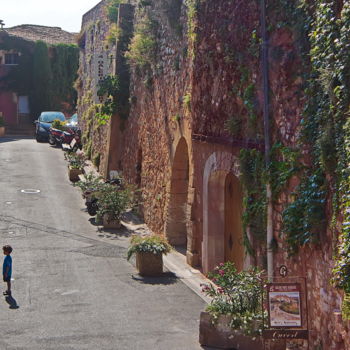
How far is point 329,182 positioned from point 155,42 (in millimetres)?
10314

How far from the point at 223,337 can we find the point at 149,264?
4207 millimetres

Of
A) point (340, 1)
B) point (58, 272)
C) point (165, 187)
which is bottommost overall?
point (58, 272)

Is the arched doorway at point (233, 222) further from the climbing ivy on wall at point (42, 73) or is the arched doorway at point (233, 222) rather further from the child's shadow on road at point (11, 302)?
the climbing ivy on wall at point (42, 73)

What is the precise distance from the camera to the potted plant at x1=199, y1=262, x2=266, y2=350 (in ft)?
28.0

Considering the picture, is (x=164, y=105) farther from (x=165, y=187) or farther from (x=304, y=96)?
(x=304, y=96)

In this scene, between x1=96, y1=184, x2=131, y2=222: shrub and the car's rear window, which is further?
the car's rear window

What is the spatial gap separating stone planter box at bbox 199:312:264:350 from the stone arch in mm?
3160

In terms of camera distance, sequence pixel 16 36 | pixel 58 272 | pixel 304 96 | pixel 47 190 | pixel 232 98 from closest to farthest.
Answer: pixel 304 96 → pixel 232 98 → pixel 58 272 → pixel 47 190 → pixel 16 36

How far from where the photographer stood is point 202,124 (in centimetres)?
1313

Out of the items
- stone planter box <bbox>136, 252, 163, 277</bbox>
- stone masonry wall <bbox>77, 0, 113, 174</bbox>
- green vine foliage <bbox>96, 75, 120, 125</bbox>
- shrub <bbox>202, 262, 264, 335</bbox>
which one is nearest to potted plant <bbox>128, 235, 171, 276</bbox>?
stone planter box <bbox>136, 252, 163, 277</bbox>

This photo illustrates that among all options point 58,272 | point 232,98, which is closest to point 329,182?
point 232,98

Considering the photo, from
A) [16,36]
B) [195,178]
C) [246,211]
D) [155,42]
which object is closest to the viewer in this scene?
[246,211]

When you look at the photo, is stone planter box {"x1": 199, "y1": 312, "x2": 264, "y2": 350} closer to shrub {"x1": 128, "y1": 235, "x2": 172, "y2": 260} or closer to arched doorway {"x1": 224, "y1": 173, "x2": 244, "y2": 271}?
arched doorway {"x1": 224, "y1": 173, "x2": 244, "y2": 271}

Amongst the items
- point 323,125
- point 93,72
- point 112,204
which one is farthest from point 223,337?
point 93,72
